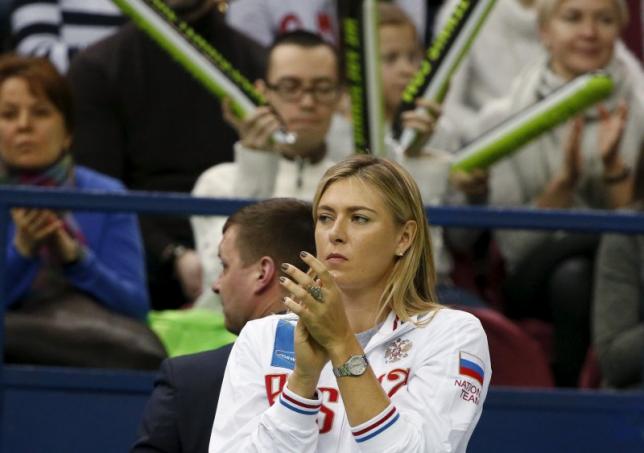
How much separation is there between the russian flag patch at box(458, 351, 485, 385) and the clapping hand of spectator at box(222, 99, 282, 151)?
9.18 feet

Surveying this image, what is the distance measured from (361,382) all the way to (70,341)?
8.95 feet

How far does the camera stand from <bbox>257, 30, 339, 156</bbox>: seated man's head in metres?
6.32

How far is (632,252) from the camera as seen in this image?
232 inches

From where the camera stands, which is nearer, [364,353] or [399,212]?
[364,353]

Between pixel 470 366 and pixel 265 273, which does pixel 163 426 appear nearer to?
pixel 265 273

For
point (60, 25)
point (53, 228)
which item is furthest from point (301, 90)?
→ point (60, 25)

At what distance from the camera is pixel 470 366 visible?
3402 millimetres

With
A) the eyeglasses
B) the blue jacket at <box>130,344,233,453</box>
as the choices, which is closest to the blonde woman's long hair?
the blue jacket at <box>130,344,233,453</box>

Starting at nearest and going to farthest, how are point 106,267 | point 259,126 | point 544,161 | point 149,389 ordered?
1. point 149,389
2. point 106,267
3. point 259,126
4. point 544,161

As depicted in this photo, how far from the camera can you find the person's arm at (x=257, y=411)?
326 centimetres

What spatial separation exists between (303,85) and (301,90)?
0.02 metres

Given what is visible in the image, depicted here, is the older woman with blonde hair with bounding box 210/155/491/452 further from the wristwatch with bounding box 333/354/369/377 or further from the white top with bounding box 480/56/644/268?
the white top with bounding box 480/56/644/268

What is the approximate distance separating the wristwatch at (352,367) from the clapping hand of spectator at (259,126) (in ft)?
9.76

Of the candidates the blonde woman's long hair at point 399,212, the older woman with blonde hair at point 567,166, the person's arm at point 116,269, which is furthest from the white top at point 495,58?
the blonde woman's long hair at point 399,212
